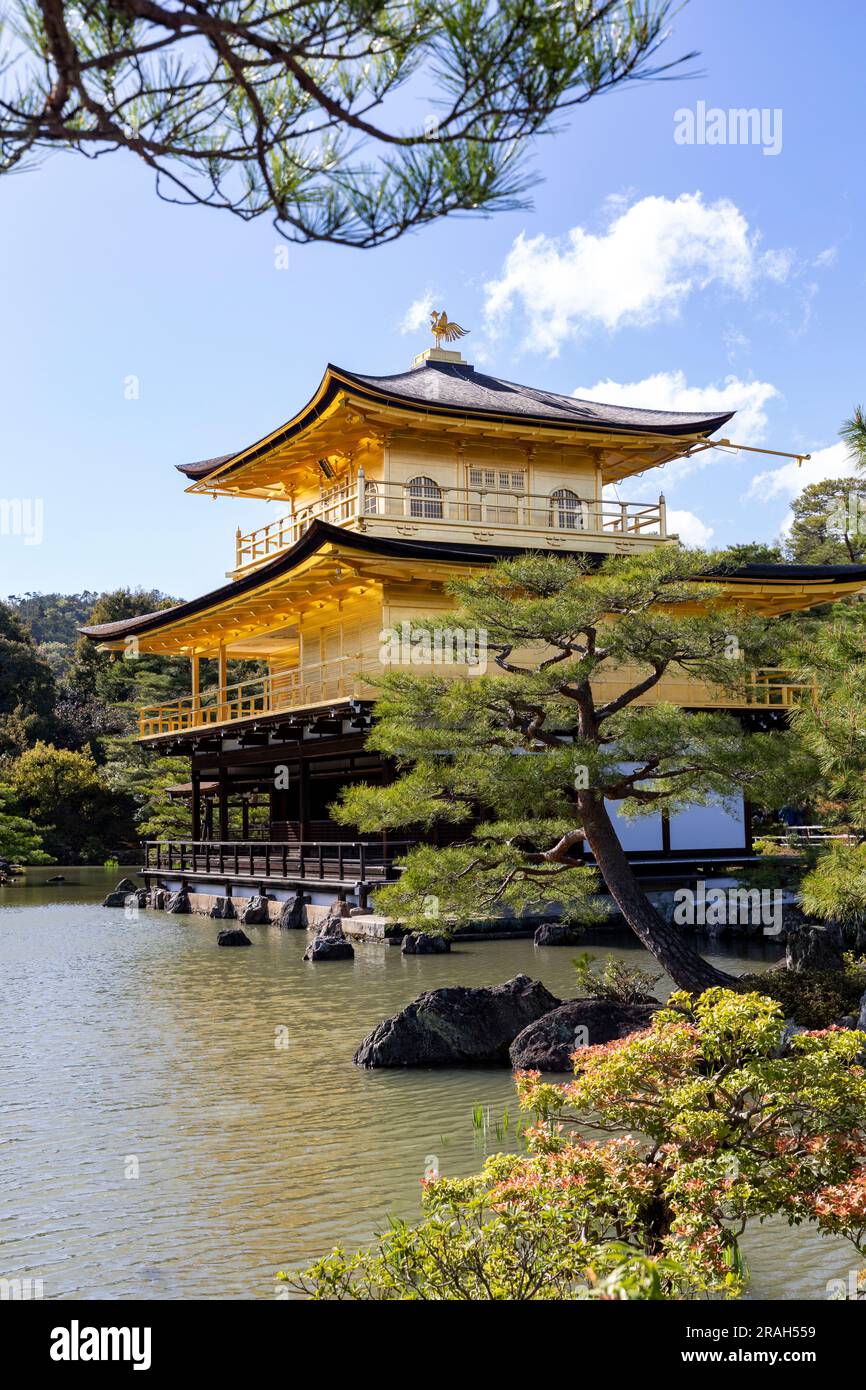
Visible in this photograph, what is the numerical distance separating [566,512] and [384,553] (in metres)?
6.65

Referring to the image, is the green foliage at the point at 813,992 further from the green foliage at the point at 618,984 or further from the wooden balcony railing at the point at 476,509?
the wooden balcony railing at the point at 476,509

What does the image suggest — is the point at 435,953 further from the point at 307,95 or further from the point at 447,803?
the point at 307,95

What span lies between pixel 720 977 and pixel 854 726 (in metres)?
3.78

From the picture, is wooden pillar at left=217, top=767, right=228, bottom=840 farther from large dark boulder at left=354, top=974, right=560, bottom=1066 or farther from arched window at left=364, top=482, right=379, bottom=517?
large dark boulder at left=354, top=974, right=560, bottom=1066

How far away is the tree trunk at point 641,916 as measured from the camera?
10258mm

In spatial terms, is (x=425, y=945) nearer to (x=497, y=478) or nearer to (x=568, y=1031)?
(x=568, y=1031)

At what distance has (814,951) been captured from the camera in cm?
1326

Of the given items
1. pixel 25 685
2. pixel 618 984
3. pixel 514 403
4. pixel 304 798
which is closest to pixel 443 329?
pixel 514 403

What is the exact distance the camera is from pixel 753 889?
15773 mm

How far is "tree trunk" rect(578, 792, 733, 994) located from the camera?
10.3 metres

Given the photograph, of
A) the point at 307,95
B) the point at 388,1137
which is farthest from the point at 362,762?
the point at 307,95

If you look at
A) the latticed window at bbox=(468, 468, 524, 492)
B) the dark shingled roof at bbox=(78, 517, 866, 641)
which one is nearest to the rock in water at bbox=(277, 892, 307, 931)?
the dark shingled roof at bbox=(78, 517, 866, 641)

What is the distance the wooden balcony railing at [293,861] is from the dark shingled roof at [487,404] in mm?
8554

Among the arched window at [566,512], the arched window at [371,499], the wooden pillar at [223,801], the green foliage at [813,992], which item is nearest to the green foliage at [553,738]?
the green foliage at [813,992]
